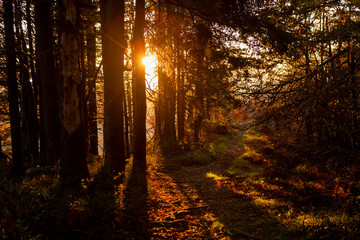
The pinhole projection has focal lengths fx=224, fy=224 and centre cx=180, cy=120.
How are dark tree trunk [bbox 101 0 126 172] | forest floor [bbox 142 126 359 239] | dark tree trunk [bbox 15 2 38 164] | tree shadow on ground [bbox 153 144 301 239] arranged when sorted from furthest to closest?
1. dark tree trunk [bbox 15 2 38 164]
2. dark tree trunk [bbox 101 0 126 172]
3. tree shadow on ground [bbox 153 144 301 239]
4. forest floor [bbox 142 126 359 239]

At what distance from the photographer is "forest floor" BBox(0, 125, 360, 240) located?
3.90 metres

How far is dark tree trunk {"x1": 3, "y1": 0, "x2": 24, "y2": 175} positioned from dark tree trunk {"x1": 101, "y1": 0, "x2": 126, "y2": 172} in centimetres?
316

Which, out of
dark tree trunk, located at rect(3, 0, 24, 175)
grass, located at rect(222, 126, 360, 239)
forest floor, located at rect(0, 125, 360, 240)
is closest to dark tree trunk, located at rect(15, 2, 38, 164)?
dark tree trunk, located at rect(3, 0, 24, 175)

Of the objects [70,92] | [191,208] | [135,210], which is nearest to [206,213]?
[191,208]

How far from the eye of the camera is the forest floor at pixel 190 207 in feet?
12.8

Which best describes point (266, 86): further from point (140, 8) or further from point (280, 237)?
point (140, 8)

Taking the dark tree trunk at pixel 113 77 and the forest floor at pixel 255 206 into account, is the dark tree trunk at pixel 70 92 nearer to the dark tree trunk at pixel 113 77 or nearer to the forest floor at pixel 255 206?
the dark tree trunk at pixel 113 77

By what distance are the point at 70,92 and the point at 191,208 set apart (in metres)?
4.71

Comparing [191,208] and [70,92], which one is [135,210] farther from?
[70,92]

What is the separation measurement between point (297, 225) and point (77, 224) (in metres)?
4.44

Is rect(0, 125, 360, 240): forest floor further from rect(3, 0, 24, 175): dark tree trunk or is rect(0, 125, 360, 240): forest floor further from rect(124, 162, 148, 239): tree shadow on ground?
rect(3, 0, 24, 175): dark tree trunk

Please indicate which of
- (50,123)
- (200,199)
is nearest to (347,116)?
(200,199)

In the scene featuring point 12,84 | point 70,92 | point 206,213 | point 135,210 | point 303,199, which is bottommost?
point 206,213

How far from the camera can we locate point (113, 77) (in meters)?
7.39
